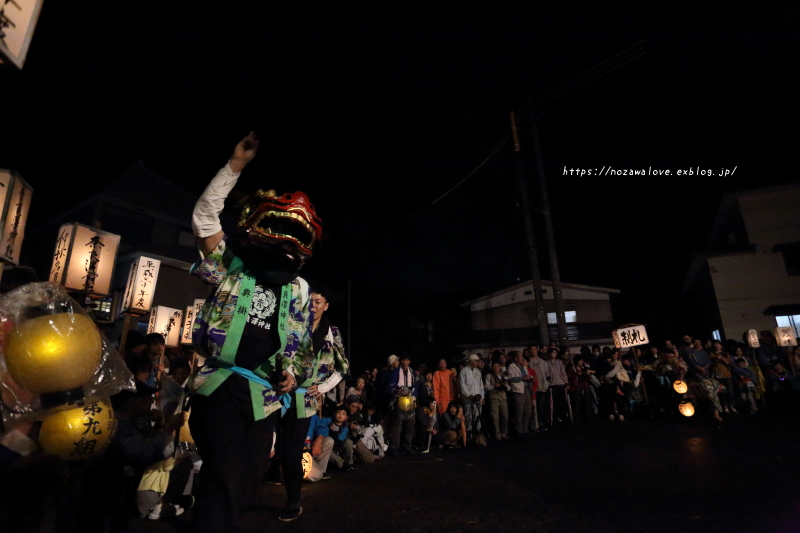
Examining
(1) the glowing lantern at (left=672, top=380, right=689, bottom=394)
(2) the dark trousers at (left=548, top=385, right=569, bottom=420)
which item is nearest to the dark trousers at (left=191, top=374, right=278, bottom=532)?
(2) the dark trousers at (left=548, top=385, right=569, bottom=420)

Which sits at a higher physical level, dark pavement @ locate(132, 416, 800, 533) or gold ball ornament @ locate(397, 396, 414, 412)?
gold ball ornament @ locate(397, 396, 414, 412)

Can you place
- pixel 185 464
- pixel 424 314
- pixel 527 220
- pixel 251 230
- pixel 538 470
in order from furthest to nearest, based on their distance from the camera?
pixel 424 314
pixel 527 220
pixel 538 470
pixel 185 464
pixel 251 230

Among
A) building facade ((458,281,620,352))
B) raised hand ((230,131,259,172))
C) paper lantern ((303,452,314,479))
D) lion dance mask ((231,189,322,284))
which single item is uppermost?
building facade ((458,281,620,352))

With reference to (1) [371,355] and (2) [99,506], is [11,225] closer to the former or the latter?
(2) [99,506]

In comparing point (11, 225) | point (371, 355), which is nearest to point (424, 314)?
point (371, 355)

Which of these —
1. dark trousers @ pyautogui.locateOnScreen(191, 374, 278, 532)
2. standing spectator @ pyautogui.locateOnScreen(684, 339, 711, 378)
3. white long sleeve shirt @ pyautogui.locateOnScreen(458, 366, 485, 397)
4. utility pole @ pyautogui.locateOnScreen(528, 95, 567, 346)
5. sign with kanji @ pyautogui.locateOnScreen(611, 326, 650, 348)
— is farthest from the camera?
utility pole @ pyautogui.locateOnScreen(528, 95, 567, 346)

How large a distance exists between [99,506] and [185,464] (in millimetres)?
1289

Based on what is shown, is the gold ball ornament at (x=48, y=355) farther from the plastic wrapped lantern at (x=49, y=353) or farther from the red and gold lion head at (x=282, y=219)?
the red and gold lion head at (x=282, y=219)

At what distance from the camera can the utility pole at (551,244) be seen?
1420cm

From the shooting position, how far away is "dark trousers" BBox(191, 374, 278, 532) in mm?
2004

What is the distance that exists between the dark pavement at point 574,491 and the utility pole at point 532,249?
6.61m

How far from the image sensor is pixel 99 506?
3613mm

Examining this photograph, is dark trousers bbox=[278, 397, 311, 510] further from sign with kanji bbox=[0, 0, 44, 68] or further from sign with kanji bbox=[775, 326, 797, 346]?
sign with kanji bbox=[775, 326, 797, 346]

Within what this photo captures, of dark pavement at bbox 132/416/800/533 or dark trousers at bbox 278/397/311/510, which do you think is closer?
→ dark pavement at bbox 132/416/800/533
